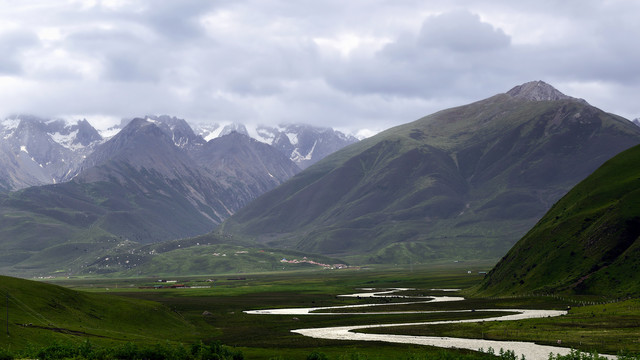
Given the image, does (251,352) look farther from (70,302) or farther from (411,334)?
(70,302)

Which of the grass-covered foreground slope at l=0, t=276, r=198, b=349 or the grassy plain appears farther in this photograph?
the grass-covered foreground slope at l=0, t=276, r=198, b=349

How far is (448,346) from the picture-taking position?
124 meters

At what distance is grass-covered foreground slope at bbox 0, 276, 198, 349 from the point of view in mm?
114812

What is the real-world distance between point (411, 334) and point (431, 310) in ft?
171

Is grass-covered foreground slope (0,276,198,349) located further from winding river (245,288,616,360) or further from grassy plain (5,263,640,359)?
winding river (245,288,616,360)

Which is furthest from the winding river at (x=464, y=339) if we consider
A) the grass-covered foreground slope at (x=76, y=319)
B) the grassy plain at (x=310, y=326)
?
the grass-covered foreground slope at (x=76, y=319)

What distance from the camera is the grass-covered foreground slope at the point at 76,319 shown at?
115 metres

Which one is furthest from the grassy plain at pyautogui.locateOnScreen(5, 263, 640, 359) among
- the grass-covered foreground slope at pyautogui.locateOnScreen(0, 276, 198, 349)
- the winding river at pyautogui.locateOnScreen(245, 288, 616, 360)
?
the winding river at pyautogui.locateOnScreen(245, 288, 616, 360)

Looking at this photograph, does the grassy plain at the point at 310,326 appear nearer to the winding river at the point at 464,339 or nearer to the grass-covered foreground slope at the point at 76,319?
the grass-covered foreground slope at the point at 76,319

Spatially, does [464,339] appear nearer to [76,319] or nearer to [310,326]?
[310,326]

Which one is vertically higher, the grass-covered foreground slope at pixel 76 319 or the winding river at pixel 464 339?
the grass-covered foreground slope at pixel 76 319

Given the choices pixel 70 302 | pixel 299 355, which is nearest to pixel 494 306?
pixel 299 355

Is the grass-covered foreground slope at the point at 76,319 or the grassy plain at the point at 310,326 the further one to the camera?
the grass-covered foreground slope at the point at 76,319

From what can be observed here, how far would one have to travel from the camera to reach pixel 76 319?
454 feet
